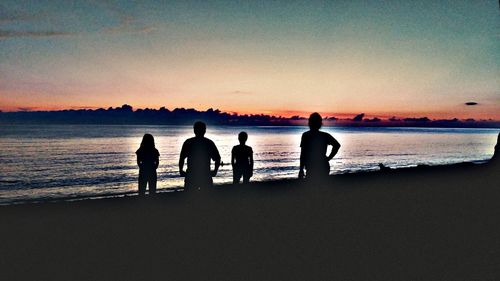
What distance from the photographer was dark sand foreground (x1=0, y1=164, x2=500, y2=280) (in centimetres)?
380

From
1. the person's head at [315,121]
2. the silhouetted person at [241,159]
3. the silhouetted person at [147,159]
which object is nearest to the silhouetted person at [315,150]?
the person's head at [315,121]

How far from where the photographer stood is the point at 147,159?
7711mm

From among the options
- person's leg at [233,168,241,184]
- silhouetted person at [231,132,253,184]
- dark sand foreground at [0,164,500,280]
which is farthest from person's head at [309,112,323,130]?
person's leg at [233,168,241,184]

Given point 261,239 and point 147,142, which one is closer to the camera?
point 261,239

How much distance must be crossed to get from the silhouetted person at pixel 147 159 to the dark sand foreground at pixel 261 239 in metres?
0.54

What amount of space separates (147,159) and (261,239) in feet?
11.8

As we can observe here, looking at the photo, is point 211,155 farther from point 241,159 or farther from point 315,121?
point 241,159

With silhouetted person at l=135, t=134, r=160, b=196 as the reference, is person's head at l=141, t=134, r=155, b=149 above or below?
above

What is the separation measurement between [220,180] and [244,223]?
753 inches

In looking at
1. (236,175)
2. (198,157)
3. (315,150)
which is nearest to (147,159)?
(236,175)

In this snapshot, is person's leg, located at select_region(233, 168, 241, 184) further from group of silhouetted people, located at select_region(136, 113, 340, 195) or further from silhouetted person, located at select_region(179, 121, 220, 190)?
silhouetted person, located at select_region(179, 121, 220, 190)

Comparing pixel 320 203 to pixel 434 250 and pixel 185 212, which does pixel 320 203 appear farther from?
pixel 434 250

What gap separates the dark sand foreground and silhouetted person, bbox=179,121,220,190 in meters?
0.20

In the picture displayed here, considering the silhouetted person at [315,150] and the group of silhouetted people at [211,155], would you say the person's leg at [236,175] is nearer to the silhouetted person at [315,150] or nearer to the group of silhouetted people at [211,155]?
the group of silhouetted people at [211,155]
